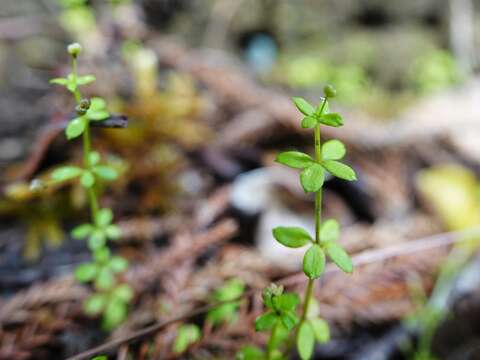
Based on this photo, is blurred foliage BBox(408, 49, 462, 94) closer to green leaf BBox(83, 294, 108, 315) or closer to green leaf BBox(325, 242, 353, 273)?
green leaf BBox(325, 242, 353, 273)

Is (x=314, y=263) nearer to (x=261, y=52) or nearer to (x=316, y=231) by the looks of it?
(x=316, y=231)

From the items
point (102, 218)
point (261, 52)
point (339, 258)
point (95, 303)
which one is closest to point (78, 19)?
point (261, 52)

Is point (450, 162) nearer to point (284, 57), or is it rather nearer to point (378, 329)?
point (378, 329)

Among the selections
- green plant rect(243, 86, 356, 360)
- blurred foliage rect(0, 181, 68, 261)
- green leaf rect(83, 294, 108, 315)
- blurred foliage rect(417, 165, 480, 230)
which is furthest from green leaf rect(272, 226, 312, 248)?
blurred foliage rect(417, 165, 480, 230)

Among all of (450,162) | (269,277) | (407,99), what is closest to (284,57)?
(407,99)

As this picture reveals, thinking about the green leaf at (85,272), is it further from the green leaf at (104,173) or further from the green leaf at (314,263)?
the green leaf at (314,263)

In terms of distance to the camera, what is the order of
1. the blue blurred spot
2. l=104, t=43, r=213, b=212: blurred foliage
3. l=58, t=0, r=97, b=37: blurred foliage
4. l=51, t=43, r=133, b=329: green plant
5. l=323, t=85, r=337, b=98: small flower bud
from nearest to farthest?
1. l=323, t=85, r=337, b=98: small flower bud
2. l=51, t=43, r=133, b=329: green plant
3. l=104, t=43, r=213, b=212: blurred foliage
4. l=58, t=0, r=97, b=37: blurred foliage
5. the blue blurred spot
